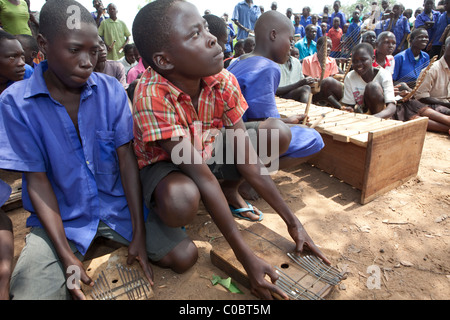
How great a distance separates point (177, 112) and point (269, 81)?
0.84 metres

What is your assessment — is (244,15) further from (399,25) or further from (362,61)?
(362,61)

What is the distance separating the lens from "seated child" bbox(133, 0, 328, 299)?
1.39 meters

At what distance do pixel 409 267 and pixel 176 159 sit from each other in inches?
53.8

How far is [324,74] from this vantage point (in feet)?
16.0

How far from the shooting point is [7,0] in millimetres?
4367

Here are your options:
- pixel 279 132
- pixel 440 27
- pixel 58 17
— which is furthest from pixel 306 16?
pixel 58 17

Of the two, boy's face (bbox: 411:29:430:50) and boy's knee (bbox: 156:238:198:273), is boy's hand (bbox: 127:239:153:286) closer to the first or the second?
boy's knee (bbox: 156:238:198:273)

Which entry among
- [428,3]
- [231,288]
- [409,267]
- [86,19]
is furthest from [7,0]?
[428,3]

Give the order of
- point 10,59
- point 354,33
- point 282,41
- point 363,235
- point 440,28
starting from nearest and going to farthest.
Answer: point 363,235 → point 282,41 → point 10,59 → point 440,28 → point 354,33

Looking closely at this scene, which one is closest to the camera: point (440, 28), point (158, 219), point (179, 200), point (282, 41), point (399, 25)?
point (179, 200)

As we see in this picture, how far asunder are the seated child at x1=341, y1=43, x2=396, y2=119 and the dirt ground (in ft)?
3.29

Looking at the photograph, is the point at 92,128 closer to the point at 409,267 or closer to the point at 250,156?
the point at 250,156

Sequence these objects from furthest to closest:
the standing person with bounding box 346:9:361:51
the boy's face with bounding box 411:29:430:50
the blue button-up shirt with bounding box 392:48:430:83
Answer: the standing person with bounding box 346:9:361:51 < the blue button-up shirt with bounding box 392:48:430:83 < the boy's face with bounding box 411:29:430:50

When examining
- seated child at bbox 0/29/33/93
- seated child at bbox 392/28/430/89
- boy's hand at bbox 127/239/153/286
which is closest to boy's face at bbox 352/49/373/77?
seated child at bbox 392/28/430/89
